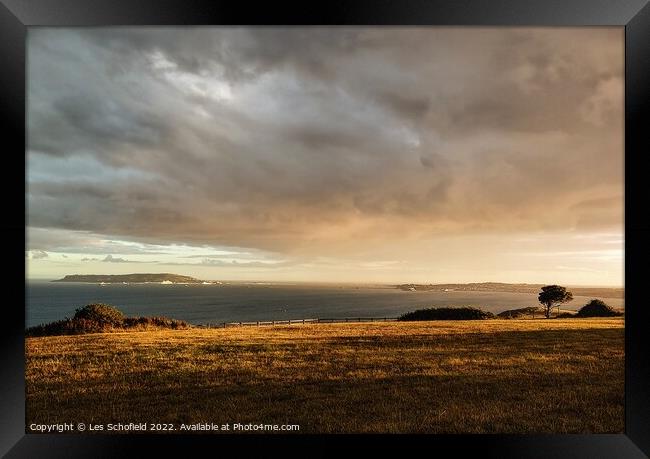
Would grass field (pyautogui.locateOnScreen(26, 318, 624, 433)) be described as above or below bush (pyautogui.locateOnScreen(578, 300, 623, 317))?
above

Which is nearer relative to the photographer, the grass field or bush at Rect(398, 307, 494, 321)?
the grass field

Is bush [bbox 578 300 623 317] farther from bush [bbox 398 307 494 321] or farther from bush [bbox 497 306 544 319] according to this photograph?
bush [bbox 398 307 494 321]

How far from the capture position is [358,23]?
452 cm

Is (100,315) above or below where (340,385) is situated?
below

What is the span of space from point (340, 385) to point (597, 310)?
761 inches

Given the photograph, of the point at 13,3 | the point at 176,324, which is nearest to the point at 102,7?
the point at 13,3

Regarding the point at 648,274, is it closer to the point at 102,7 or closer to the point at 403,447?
the point at 403,447

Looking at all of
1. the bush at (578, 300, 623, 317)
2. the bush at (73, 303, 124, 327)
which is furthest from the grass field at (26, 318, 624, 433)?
the bush at (578, 300, 623, 317)

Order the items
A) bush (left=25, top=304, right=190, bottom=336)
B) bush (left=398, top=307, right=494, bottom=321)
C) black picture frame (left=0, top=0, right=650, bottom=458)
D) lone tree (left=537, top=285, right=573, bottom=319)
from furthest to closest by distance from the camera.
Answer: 1. lone tree (left=537, top=285, right=573, bottom=319)
2. bush (left=398, top=307, right=494, bottom=321)
3. bush (left=25, top=304, right=190, bottom=336)
4. black picture frame (left=0, top=0, right=650, bottom=458)

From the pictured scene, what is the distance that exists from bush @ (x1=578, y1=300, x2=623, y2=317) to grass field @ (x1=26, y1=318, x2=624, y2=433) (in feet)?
31.6

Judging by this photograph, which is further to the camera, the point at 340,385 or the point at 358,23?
the point at 340,385

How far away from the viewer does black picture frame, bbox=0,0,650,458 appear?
445 cm

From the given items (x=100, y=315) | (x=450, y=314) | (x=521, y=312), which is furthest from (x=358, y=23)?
(x=521, y=312)

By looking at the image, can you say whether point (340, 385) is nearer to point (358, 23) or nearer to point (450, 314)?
point (358, 23)
